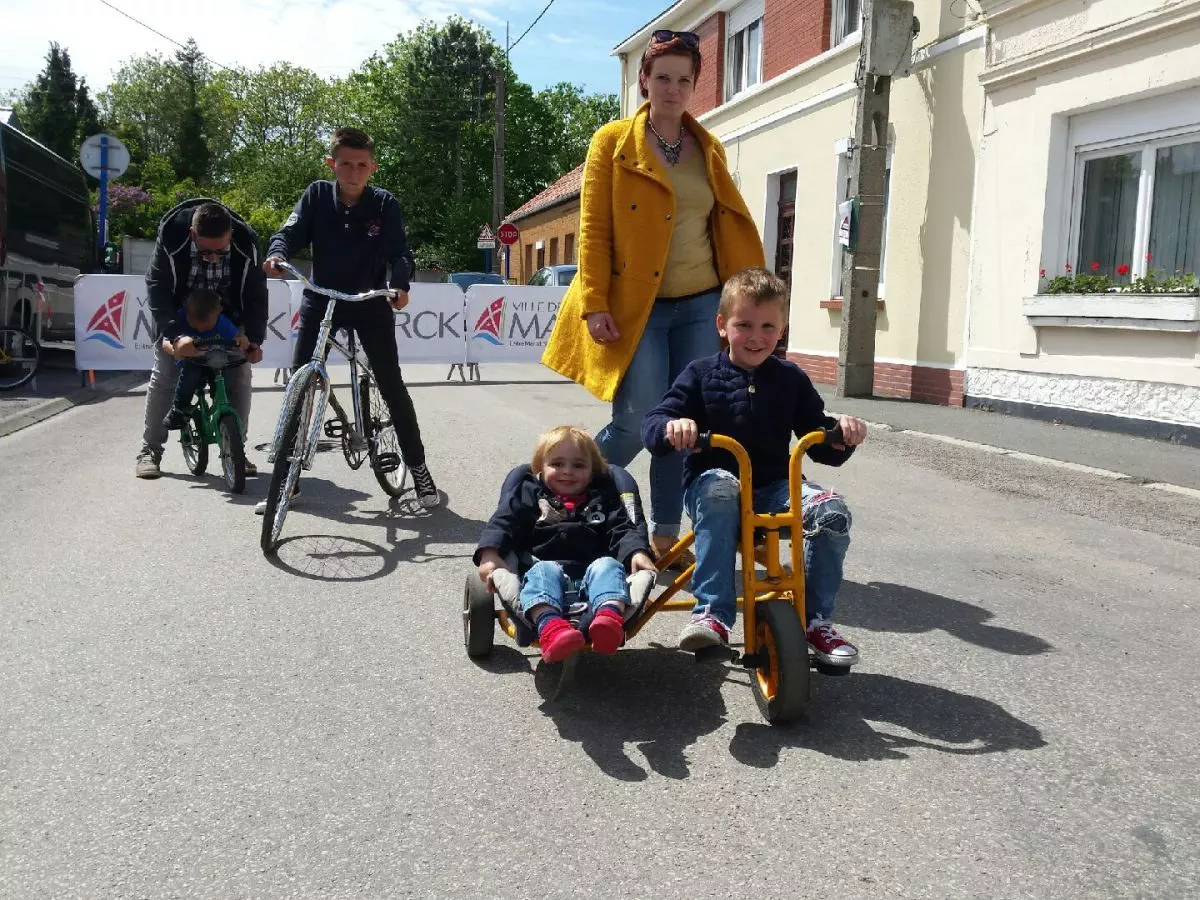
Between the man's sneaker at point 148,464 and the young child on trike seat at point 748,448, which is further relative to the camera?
the man's sneaker at point 148,464

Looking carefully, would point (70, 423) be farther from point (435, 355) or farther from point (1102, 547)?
point (1102, 547)

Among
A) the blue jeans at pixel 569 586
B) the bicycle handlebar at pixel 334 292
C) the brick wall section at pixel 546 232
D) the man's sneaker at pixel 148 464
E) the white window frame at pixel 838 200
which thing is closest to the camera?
the blue jeans at pixel 569 586

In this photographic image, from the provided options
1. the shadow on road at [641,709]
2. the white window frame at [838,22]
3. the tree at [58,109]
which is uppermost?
the tree at [58,109]

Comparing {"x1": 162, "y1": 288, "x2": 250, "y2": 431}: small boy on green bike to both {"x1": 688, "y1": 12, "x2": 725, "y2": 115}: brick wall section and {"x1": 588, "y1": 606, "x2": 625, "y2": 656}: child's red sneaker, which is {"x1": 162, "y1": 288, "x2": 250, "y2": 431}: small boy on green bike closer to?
{"x1": 588, "y1": 606, "x2": 625, "y2": 656}: child's red sneaker

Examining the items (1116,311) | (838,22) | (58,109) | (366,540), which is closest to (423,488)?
(366,540)

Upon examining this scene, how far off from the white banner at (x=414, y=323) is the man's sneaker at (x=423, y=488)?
829cm

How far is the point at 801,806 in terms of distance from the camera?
8.52 feet

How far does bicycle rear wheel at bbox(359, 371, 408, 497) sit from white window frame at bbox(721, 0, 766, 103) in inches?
564

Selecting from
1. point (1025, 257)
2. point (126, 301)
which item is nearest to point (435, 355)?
point (126, 301)

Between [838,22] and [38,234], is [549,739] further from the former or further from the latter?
[38,234]

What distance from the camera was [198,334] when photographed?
682 centimetres

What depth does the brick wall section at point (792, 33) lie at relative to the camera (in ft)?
53.7

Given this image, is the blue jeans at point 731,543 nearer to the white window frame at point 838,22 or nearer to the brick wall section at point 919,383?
the brick wall section at point 919,383

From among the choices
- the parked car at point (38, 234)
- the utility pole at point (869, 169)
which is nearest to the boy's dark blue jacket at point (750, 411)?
the utility pole at point (869, 169)
